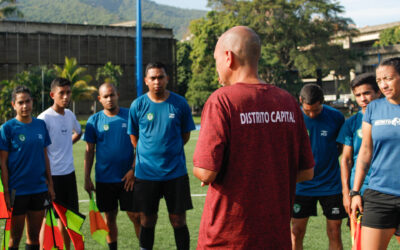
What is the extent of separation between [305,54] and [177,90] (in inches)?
783

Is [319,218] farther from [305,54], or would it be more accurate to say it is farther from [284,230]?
[305,54]

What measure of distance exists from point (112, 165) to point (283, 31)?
48.0 m

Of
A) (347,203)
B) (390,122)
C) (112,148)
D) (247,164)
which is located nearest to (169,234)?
(112,148)

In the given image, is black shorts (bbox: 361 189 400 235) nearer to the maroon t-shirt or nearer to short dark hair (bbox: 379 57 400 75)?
short dark hair (bbox: 379 57 400 75)

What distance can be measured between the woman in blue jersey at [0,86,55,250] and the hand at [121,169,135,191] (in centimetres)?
99

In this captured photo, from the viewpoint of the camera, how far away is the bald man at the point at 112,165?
592 cm

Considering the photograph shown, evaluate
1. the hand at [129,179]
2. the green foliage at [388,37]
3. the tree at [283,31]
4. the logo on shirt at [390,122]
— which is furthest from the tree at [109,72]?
the logo on shirt at [390,122]

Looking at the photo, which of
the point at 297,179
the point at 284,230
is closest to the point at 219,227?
the point at 284,230

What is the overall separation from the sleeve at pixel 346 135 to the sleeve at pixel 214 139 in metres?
2.77

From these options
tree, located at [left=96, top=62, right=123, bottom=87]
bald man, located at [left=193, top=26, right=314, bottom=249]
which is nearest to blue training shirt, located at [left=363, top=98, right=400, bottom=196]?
bald man, located at [left=193, top=26, right=314, bottom=249]

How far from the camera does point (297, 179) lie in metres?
2.82

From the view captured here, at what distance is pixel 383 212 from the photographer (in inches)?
157

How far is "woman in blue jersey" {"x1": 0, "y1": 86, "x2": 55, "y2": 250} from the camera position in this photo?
505cm

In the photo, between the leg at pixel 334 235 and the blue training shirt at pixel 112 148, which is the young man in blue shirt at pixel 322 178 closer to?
the leg at pixel 334 235
